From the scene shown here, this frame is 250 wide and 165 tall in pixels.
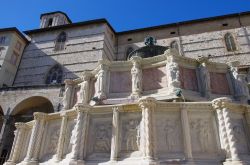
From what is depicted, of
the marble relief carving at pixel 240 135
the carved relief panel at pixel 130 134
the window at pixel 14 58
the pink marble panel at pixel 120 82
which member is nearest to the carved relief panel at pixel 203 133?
the marble relief carving at pixel 240 135

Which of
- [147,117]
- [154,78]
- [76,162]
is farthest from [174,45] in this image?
[76,162]

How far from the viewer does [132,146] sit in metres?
5.74

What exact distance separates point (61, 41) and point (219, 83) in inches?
785

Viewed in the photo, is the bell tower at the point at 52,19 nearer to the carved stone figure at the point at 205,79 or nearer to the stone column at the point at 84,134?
the carved stone figure at the point at 205,79

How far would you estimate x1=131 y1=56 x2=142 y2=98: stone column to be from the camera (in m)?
7.48

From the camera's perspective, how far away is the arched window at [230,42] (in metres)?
21.4

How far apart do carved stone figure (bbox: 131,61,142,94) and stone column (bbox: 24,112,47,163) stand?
298 centimetres

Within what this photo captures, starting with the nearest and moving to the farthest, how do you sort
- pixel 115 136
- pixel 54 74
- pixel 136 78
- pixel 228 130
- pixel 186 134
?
pixel 228 130
pixel 186 134
pixel 115 136
pixel 136 78
pixel 54 74

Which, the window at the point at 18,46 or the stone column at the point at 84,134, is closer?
the stone column at the point at 84,134

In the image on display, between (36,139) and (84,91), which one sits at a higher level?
(84,91)

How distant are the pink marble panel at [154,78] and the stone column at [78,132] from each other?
243cm

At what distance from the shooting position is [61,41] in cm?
2473

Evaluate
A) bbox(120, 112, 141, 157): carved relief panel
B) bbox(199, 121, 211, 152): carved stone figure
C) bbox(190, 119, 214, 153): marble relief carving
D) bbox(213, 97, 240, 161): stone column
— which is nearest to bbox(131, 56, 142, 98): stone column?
bbox(120, 112, 141, 157): carved relief panel

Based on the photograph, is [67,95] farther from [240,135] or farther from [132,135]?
[240,135]
